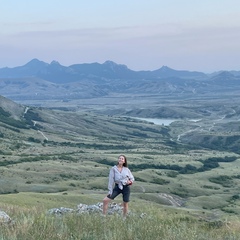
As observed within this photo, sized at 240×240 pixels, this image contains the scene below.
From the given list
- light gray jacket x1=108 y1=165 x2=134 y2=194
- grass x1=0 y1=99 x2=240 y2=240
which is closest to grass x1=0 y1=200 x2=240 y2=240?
grass x1=0 y1=99 x2=240 y2=240

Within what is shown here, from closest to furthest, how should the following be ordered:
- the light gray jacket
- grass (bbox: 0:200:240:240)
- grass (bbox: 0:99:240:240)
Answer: grass (bbox: 0:200:240:240), grass (bbox: 0:99:240:240), the light gray jacket

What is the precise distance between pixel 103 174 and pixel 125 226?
321 ft

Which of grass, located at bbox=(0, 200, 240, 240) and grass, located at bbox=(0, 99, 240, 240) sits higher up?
grass, located at bbox=(0, 200, 240, 240)

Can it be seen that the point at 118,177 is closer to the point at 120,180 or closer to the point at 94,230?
the point at 120,180

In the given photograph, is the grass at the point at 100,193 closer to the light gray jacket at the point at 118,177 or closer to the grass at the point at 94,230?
the grass at the point at 94,230

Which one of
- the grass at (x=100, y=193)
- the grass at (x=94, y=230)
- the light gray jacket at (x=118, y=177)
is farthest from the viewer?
the light gray jacket at (x=118, y=177)

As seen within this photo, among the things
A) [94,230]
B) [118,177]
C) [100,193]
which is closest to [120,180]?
[118,177]

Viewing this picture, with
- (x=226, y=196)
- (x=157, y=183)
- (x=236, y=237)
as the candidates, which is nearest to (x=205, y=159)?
(x=157, y=183)

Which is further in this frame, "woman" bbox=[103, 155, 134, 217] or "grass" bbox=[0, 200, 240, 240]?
"woman" bbox=[103, 155, 134, 217]

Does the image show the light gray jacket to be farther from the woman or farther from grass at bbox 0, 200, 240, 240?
grass at bbox 0, 200, 240, 240

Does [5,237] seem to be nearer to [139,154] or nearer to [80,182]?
[80,182]

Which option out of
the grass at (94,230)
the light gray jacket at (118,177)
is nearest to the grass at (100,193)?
the grass at (94,230)

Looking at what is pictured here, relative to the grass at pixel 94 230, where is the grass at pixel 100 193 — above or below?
below

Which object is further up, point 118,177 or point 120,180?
point 118,177
